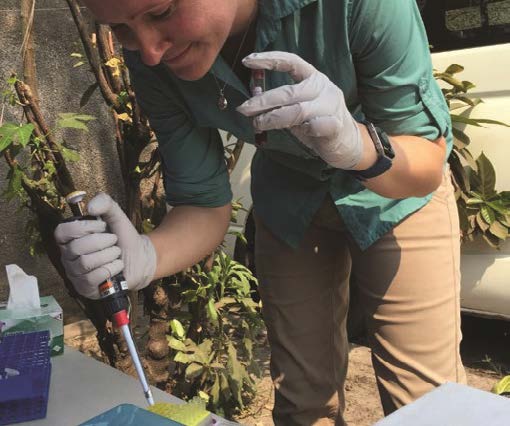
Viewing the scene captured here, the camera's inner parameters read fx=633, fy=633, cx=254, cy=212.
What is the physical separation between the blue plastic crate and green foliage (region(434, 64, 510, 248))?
1.60 m

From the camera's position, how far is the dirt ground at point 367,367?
2.45 m

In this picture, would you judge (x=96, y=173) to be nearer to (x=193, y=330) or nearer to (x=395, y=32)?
(x=193, y=330)

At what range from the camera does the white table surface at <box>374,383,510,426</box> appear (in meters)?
0.72

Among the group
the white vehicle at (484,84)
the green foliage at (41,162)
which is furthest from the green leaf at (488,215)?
the green foliage at (41,162)

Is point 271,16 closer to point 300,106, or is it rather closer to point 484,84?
point 300,106

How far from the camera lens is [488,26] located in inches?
92.2

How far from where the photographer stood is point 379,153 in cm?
119

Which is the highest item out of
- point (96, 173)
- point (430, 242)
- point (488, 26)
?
point (488, 26)

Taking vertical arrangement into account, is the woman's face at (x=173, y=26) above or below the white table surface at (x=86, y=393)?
above

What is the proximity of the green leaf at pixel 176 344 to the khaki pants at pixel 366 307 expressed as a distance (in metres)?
0.57

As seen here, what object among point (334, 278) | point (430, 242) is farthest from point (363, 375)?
point (430, 242)

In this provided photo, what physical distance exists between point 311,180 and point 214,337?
108cm

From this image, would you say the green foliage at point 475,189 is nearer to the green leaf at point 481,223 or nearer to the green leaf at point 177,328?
the green leaf at point 481,223

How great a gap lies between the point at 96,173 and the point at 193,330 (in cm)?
139
